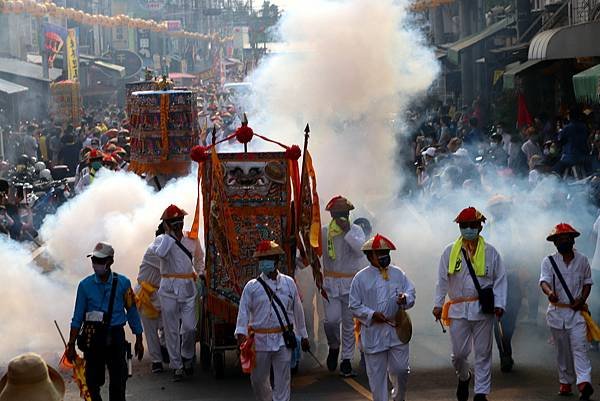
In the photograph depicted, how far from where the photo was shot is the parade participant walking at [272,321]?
35.6 ft

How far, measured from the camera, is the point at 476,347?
37.8 ft

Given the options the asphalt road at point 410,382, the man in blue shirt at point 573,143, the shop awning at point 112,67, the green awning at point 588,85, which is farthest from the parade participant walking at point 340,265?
the shop awning at point 112,67

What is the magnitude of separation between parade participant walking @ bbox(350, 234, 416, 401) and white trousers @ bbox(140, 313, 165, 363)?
3.42 meters

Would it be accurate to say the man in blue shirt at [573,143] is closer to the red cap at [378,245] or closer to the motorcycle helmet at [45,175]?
the motorcycle helmet at [45,175]

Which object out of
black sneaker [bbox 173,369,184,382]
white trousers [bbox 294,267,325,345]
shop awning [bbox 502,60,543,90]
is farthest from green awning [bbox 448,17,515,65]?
black sneaker [bbox 173,369,184,382]

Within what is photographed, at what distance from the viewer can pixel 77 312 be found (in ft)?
36.0

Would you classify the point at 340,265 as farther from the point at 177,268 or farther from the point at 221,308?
the point at 177,268

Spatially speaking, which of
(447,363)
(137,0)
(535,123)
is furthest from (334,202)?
(137,0)

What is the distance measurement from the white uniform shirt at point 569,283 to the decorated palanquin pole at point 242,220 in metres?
2.47

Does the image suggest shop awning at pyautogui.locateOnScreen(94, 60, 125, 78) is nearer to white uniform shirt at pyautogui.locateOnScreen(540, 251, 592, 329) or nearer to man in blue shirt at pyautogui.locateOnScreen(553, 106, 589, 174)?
man in blue shirt at pyautogui.locateOnScreen(553, 106, 589, 174)

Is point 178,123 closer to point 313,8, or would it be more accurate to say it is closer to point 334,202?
point 313,8

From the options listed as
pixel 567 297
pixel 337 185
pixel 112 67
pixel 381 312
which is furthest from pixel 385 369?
pixel 112 67

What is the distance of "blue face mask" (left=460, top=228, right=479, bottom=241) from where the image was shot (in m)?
11.6

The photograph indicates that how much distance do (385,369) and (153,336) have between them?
3.62 metres
